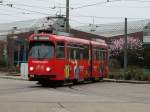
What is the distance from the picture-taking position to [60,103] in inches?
774

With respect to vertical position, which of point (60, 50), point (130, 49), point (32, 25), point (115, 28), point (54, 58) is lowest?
point (130, 49)

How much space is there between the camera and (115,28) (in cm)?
8969

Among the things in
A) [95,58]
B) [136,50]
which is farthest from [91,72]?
[136,50]

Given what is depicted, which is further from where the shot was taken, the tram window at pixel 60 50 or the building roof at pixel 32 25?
the building roof at pixel 32 25

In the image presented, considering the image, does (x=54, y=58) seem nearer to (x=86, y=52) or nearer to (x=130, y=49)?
(x=86, y=52)

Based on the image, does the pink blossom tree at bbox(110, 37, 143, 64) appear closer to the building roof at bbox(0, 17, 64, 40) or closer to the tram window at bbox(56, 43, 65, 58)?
the building roof at bbox(0, 17, 64, 40)

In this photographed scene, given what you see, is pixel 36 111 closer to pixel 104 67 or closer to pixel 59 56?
pixel 59 56

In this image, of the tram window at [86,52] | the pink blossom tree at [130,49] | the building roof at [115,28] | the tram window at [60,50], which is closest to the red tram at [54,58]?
the tram window at [60,50]

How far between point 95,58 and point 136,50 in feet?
123

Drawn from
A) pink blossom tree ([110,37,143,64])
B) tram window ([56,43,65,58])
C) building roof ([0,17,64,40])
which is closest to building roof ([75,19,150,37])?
pink blossom tree ([110,37,143,64])

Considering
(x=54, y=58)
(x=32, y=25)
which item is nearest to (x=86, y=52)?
(x=54, y=58)

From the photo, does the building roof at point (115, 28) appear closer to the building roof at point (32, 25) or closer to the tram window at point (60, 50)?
the building roof at point (32, 25)

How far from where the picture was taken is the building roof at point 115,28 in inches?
3325

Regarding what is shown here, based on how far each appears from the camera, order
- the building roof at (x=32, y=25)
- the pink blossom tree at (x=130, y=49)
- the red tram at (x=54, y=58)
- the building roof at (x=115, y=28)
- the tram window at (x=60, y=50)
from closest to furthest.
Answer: the red tram at (x=54, y=58) → the tram window at (x=60, y=50) → the building roof at (x=32, y=25) → the pink blossom tree at (x=130, y=49) → the building roof at (x=115, y=28)
